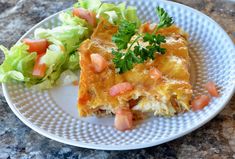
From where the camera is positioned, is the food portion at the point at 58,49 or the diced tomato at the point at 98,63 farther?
the food portion at the point at 58,49

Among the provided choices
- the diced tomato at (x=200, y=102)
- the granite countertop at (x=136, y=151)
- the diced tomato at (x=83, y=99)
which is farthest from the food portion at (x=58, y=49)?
the diced tomato at (x=200, y=102)

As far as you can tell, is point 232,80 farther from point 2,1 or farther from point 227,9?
point 2,1

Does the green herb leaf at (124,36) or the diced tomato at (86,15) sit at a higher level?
the green herb leaf at (124,36)

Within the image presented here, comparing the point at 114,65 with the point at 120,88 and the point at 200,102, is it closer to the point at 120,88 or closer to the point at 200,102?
the point at 120,88

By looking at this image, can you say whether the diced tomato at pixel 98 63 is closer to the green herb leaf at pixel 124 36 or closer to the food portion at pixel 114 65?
the food portion at pixel 114 65

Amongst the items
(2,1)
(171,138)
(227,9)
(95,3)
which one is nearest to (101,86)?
(171,138)

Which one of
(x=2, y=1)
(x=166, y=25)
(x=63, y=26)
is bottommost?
(x=2, y=1)

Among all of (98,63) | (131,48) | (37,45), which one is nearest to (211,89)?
(131,48)
